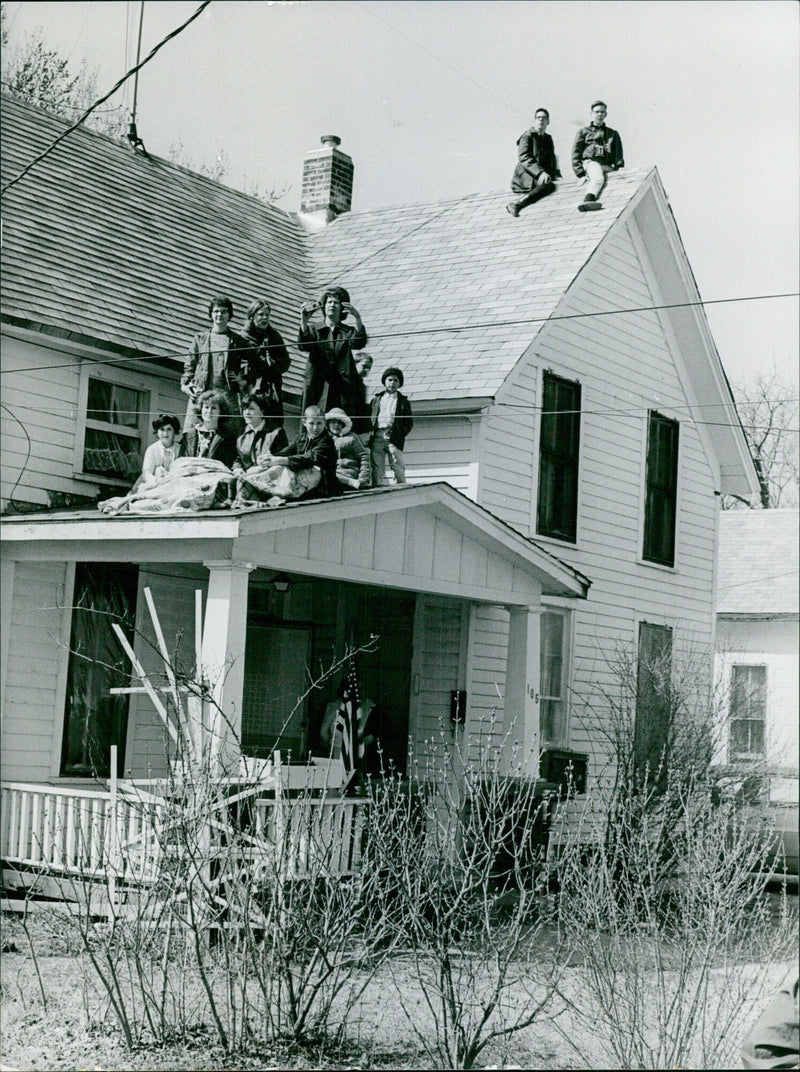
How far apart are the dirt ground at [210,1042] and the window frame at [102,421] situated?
4.95m

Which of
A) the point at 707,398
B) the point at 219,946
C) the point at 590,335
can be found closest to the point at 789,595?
the point at 707,398

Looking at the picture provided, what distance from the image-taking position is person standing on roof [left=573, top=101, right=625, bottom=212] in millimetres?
11659

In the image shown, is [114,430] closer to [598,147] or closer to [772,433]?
[598,147]

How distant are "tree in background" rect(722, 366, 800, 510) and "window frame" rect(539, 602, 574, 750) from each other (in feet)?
9.23

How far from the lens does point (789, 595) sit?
52.6 feet

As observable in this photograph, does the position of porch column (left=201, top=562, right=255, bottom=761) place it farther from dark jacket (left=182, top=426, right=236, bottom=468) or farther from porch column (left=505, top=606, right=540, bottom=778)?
porch column (left=505, top=606, right=540, bottom=778)

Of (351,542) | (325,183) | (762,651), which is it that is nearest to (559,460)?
(762,651)

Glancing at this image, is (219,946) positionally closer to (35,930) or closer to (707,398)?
(35,930)

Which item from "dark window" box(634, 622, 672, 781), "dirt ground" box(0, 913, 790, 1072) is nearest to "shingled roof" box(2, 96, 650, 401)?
"dark window" box(634, 622, 672, 781)

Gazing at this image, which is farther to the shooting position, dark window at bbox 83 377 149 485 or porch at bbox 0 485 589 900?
dark window at bbox 83 377 149 485

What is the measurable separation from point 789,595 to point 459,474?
5055 millimetres

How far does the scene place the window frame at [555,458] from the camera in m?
14.0

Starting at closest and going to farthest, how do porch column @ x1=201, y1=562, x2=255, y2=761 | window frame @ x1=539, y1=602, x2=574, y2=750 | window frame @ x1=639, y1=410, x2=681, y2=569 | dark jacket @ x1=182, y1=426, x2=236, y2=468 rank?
porch column @ x1=201, y1=562, x2=255, y2=761
dark jacket @ x1=182, y1=426, x2=236, y2=468
window frame @ x1=539, y1=602, x2=574, y2=750
window frame @ x1=639, y1=410, x2=681, y2=569

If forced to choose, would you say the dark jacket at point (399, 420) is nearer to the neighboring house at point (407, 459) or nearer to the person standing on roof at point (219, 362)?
the neighboring house at point (407, 459)
